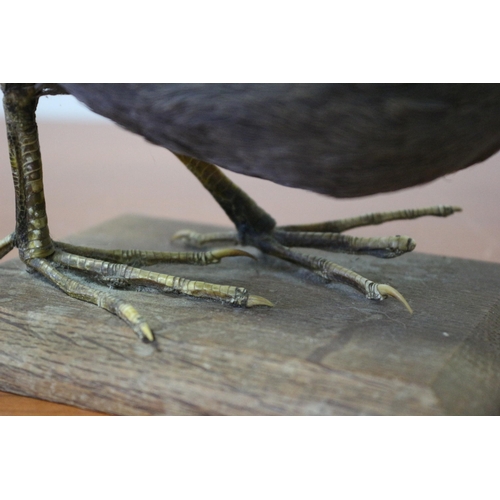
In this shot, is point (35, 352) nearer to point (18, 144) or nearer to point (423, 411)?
point (18, 144)

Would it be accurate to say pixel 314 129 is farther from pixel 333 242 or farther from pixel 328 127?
pixel 333 242

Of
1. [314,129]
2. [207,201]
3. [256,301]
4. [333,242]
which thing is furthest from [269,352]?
[207,201]

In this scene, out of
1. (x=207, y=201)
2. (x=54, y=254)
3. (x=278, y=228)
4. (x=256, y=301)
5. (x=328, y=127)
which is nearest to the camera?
(x=328, y=127)

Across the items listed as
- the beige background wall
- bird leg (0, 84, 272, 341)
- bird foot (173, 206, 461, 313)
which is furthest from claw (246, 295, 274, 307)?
the beige background wall

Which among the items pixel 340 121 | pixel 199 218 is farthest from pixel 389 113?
pixel 199 218

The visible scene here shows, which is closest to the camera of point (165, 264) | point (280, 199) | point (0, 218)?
point (165, 264)
